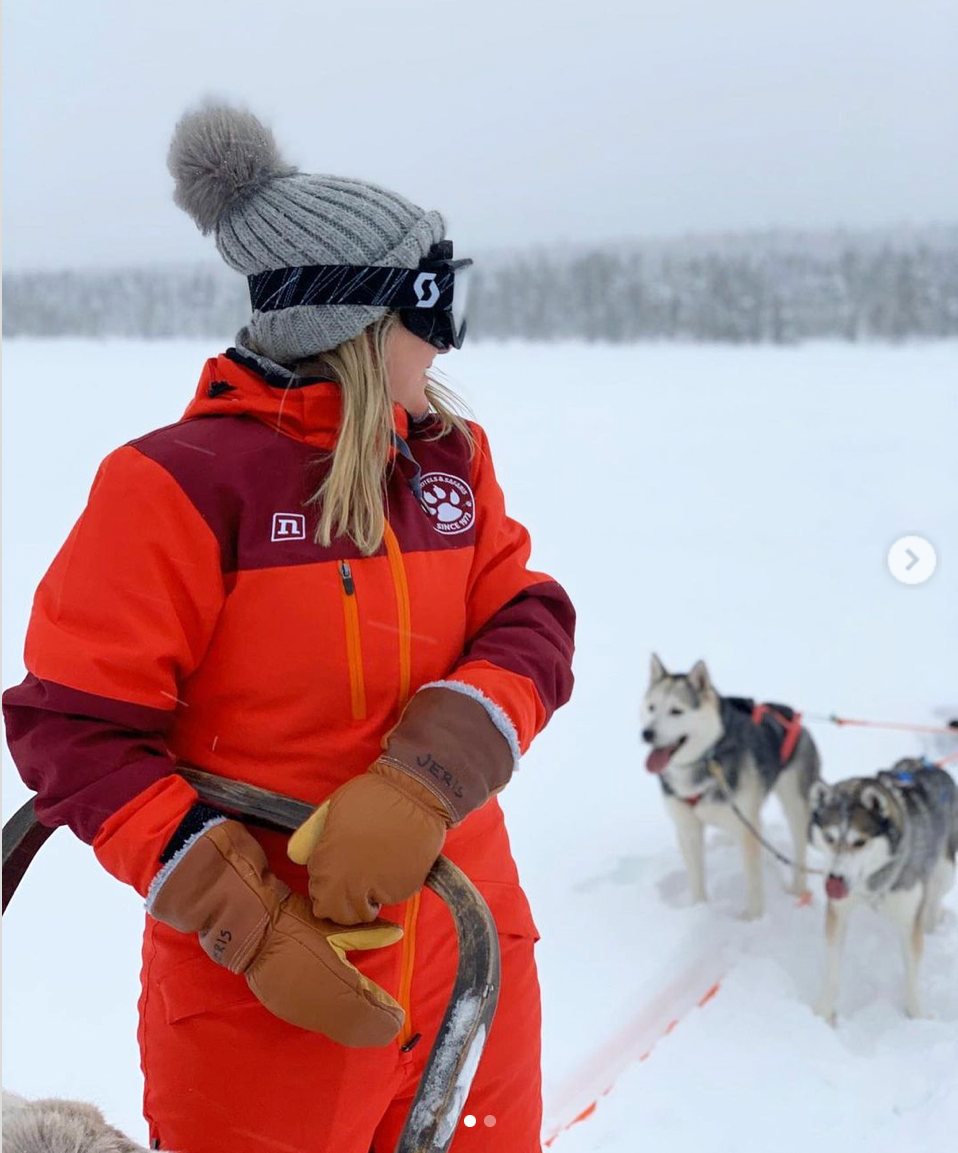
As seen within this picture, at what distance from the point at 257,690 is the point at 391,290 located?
0.43 m

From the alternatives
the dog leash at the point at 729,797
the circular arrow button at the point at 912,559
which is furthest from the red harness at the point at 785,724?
the circular arrow button at the point at 912,559

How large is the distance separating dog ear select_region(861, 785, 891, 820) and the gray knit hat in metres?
2.12

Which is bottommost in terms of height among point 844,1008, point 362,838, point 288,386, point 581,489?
point 844,1008

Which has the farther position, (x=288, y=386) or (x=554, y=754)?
(x=554, y=754)

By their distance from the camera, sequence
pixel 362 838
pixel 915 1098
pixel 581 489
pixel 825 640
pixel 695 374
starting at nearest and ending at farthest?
pixel 362 838
pixel 915 1098
pixel 825 640
pixel 581 489
pixel 695 374

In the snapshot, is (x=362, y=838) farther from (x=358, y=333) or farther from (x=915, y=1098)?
(x=915, y=1098)

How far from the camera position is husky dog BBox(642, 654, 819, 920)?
3.23m

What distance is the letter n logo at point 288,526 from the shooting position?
3.44 feet

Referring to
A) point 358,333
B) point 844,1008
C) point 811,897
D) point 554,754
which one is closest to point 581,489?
point 554,754

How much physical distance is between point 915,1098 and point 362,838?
202 cm

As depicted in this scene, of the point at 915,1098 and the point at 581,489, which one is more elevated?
the point at 581,489

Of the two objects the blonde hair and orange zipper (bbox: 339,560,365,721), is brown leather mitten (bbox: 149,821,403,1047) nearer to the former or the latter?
orange zipper (bbox: 339,560,365,721)

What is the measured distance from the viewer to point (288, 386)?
1106 millimetres

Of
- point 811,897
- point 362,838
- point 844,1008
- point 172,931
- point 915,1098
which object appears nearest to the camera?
point 362,838
